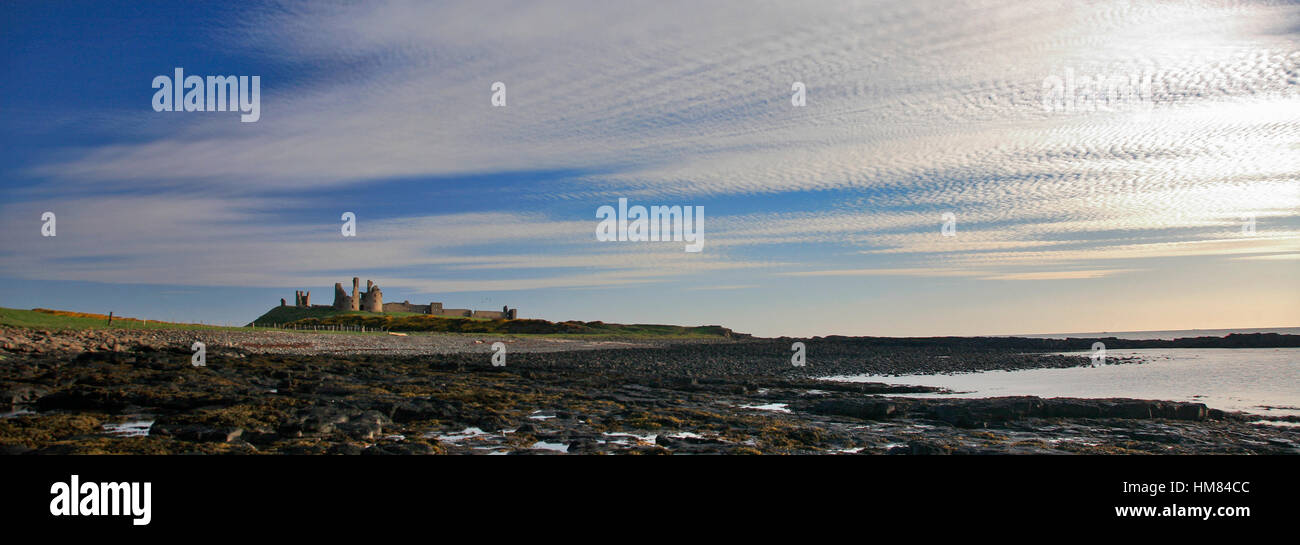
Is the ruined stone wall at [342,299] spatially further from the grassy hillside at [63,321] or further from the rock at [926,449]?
the rock at [926,449]

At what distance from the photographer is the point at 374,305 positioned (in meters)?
133

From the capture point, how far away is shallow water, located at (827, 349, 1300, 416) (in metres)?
26.3

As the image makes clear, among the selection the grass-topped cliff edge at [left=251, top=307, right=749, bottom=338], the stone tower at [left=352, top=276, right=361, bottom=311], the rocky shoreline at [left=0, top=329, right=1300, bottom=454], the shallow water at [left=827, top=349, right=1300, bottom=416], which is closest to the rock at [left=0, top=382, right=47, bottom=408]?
the rocky shoreline at [left=0, top=329, right=1300, bottom=454]

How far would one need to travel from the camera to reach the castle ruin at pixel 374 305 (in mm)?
130375

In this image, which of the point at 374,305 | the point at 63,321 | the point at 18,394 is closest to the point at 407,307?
the point at 374,305

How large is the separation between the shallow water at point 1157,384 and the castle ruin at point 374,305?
104329 mm

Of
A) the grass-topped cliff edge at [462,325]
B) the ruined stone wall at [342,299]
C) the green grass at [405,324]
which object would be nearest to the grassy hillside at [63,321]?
the green grass at [405,324]

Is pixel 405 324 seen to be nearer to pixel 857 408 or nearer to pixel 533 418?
pixel 533 418

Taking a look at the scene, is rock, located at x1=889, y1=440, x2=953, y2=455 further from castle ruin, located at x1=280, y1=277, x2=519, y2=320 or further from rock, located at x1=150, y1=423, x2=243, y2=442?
castle ruin, located at x1=280, y1=277, x2=519, y2=320

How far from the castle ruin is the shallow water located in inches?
4107
